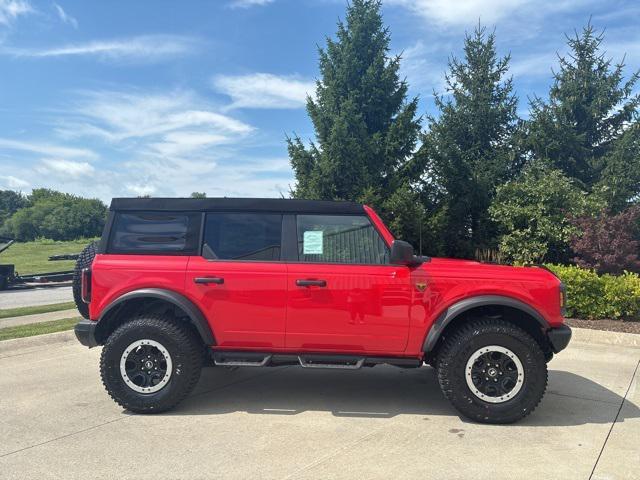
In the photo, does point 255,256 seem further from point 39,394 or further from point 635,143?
point 635,143

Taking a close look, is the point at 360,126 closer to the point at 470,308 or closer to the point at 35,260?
the point at 470,308

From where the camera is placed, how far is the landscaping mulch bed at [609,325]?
25.1 feet

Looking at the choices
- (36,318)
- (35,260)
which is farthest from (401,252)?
(35,260)

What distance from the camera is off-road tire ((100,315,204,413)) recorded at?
4.27 m

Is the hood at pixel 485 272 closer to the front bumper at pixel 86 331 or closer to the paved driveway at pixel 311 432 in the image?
the paved driveway at pixel 311 432

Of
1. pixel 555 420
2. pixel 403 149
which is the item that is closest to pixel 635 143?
pixel 403 149

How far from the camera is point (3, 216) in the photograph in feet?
306

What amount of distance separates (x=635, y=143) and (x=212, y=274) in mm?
13598

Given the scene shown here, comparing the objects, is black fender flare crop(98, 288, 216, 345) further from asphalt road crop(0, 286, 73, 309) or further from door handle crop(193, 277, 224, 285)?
asphalt road crop(0, 286, 73, 309)

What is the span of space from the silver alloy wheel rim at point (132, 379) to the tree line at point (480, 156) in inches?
286

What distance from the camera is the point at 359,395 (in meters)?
4.87

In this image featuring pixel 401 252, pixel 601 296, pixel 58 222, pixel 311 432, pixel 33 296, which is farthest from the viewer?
pixel 58 222

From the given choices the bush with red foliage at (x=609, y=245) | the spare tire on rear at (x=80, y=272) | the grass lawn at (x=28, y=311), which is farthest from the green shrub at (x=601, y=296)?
the grass lawn at (x=28, y=311)

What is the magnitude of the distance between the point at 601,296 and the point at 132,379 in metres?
7.52
